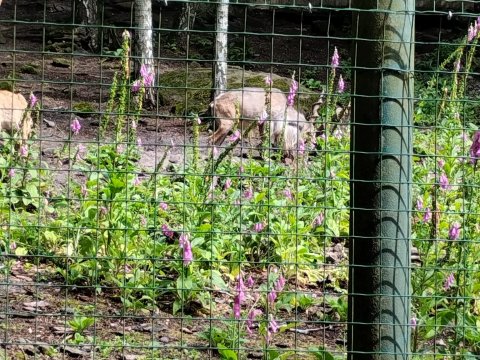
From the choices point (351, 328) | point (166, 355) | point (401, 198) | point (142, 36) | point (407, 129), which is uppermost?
point (142, 36)

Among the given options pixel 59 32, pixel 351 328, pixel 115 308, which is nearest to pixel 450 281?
pixel 351 328

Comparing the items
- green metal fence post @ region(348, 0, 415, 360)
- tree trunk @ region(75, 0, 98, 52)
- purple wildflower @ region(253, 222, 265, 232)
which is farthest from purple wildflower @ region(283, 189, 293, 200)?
tree trunk @ region(75, 0, 98, 52)

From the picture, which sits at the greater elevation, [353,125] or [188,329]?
[353,125]

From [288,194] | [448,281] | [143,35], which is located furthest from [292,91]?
[143,35]

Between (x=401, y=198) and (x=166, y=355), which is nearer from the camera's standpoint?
(x=401, y=198)

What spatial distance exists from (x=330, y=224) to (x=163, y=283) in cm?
137

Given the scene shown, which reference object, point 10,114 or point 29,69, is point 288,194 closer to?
point 10,114

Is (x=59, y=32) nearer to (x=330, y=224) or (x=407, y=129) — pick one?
(x=330, y=224)

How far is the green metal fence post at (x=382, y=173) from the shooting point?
3.42m

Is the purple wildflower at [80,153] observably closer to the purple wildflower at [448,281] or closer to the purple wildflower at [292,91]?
the purple wildflower at [292,91]

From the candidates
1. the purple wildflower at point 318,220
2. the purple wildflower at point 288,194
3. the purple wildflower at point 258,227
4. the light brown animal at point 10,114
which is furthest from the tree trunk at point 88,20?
the purple wildflower at point 258,227

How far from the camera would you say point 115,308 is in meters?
4.79

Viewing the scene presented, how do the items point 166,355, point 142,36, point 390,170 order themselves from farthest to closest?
point 142,36
point 166,355
point 390,170

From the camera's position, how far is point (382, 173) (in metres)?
3.44
